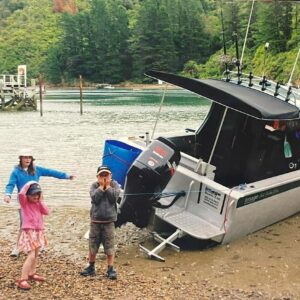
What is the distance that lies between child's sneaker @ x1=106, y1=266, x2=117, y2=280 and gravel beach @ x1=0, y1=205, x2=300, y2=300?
8 cm

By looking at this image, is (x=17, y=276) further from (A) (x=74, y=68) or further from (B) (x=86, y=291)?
(A) (x=74, y=68)

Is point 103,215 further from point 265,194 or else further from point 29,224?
point 265,194

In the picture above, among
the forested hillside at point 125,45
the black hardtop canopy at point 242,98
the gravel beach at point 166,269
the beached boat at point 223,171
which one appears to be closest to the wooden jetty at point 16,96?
the beached boat at point 223,171

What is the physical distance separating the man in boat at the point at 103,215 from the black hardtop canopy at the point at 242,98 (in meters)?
2.11

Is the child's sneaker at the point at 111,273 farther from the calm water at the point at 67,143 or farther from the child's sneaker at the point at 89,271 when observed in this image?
the calm water at the point at 67,143

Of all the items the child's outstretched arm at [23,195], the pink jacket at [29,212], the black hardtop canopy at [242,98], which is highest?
the black hardtop canopy at [242,98]

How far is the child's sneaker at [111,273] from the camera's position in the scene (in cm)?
629

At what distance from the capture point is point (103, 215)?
623 centimetres

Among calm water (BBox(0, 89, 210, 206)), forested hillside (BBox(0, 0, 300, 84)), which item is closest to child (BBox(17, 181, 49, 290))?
calm water (BBox(0, 89, 210, 206))

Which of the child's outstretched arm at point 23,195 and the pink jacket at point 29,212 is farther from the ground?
the child's outstretched arm at point 23,195

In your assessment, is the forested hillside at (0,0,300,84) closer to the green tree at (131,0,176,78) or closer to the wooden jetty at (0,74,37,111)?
the green tree at (131,0,176,78)

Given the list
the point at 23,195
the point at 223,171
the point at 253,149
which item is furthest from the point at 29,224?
the point at 253,149

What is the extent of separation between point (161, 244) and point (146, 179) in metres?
0.99

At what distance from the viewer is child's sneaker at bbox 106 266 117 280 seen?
629 cm
